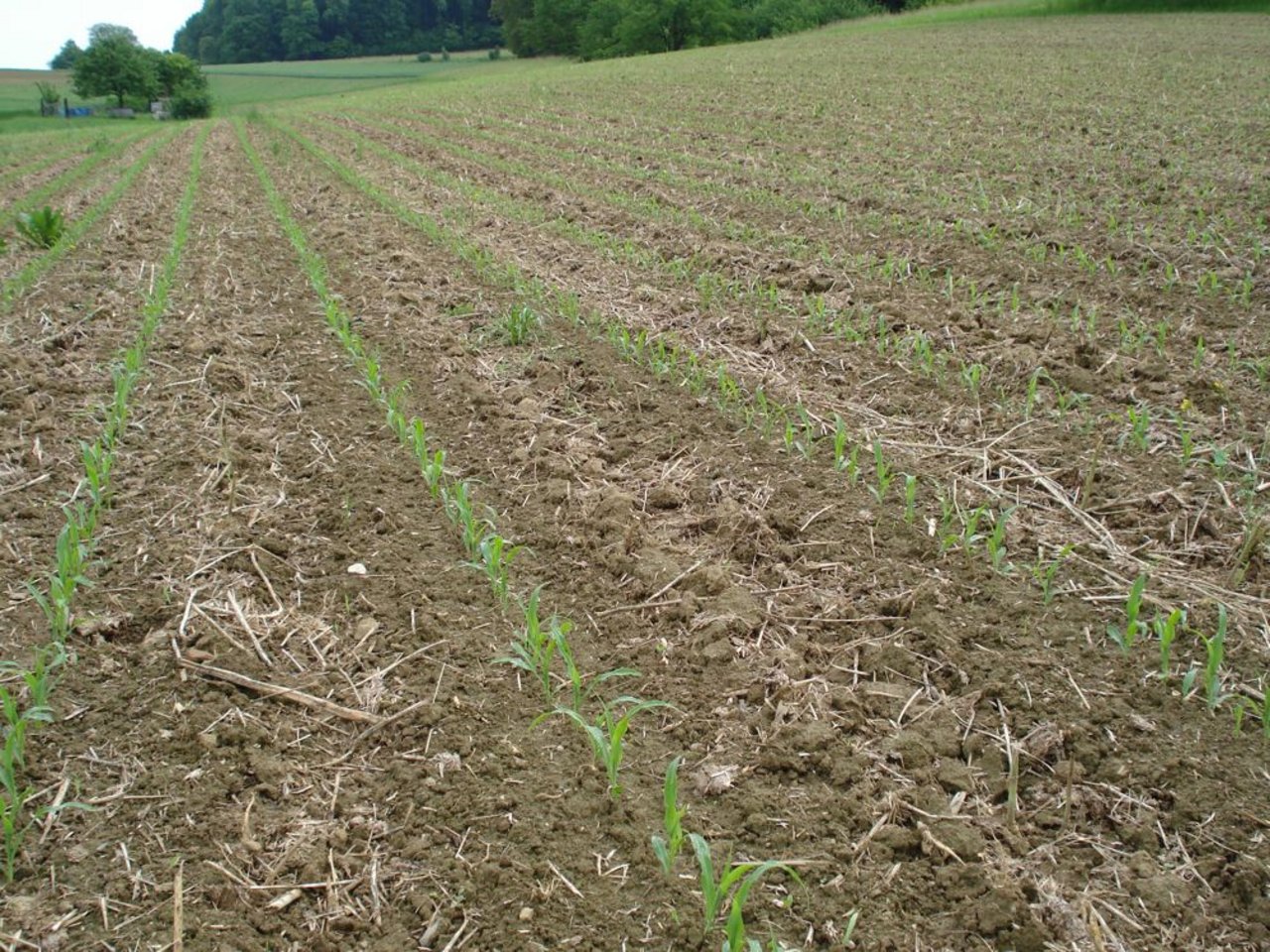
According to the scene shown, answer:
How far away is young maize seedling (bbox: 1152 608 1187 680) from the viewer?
2960 mm

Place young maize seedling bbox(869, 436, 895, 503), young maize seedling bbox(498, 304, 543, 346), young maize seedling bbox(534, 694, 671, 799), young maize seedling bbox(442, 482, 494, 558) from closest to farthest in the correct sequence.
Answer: young maize seedling bbox(534, 694, 671, 799) → young maize seedling bbox(442, 482, 494, 558) → young maize seedling bbox(869, 436, 895, 503) → young maize seedling bbox(498, 304, 543, 346)

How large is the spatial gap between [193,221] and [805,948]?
38.3 feet

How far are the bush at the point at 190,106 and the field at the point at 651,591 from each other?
42.3 m

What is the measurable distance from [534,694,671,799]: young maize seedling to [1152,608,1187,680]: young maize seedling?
1672mm

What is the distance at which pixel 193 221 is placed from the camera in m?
11.3

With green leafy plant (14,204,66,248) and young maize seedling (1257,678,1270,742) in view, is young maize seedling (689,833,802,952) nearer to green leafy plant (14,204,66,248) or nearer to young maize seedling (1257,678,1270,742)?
young maize seedling (1257,678,1270,742)

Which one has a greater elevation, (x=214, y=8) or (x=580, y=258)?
(x=214, y=8)

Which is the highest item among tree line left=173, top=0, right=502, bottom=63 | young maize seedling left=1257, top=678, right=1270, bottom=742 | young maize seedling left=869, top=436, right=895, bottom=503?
tree line left=173, top=0, right=502, bottom=63

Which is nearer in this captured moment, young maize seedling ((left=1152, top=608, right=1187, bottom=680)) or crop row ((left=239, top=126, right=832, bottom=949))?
crop row ((left=239, top=126, right=832, bottom=949))

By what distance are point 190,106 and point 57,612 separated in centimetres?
4915

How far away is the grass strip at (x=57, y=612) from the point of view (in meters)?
2.60

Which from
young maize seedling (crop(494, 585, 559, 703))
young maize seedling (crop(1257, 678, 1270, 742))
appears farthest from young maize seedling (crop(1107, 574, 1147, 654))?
young maize seedling (crop(494, 585, 559, 703))

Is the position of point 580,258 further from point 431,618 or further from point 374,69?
point 374,69

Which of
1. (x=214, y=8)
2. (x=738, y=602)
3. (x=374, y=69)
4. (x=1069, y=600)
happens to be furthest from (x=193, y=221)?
(x=214, y=8)
